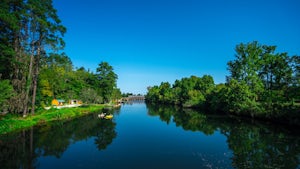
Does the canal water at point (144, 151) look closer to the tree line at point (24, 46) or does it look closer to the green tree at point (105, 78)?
the tree line at point (24, 46)

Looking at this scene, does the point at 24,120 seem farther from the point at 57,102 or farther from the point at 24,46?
the point at 57,102

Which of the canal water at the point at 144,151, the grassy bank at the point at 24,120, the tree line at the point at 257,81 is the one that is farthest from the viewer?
the tree line at the point at 257,81

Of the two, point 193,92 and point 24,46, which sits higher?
point 24,46

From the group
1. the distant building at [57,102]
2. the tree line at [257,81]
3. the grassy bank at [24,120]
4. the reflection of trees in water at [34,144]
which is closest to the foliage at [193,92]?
the tree line at [257,81]

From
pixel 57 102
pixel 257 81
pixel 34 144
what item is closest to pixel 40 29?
pixel 34 144

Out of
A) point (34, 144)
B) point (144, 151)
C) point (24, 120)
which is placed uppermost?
point (24, 120)

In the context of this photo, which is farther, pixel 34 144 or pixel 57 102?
pixel 57 102

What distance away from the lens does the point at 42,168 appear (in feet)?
34.0

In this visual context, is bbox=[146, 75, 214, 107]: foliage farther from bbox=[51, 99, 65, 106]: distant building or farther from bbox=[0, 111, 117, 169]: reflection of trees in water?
bbox=[0, 111, 117, 169]: reflection of trees in water

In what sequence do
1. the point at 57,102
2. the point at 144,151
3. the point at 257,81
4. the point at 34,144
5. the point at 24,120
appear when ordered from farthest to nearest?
the point at 57,102, the point at 257,81, the point at 24,120, the point at 34,144, the point at 144,151

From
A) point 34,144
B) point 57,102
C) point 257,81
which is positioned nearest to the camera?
point 34,144

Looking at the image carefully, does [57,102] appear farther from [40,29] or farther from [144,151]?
[144,151]

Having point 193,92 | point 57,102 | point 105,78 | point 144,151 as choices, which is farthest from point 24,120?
point 193,92

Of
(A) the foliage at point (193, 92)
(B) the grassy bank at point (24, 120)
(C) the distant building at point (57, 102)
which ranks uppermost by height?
(A) the foliage at point (193, 92)
